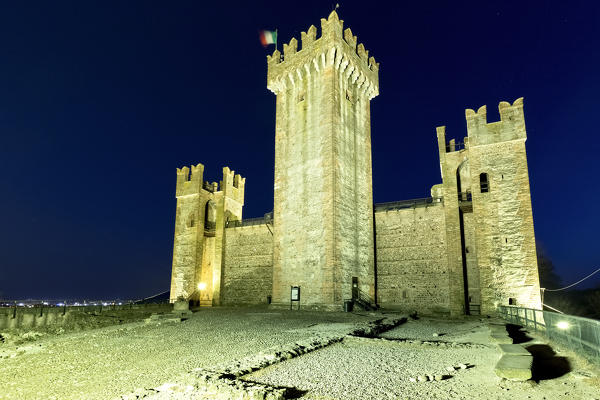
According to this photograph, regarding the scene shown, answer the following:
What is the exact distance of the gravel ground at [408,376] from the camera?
19.6ft

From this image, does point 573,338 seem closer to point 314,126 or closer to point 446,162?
point 446,162

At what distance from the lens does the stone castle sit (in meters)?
22.4

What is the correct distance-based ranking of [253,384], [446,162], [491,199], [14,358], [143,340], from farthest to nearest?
1. [446,162]
2. [491,199]
3. [143,340]
4. [14,358]
5. [253,384]

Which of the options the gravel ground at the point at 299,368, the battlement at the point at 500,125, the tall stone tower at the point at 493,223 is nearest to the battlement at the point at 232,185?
the tall stone tower at the point at 493,223

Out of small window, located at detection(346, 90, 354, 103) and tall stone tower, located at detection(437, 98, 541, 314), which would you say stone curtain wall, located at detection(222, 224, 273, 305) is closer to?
small window, located at detection(346, 90, 354, 103)

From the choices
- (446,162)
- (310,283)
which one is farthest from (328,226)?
(446,162)

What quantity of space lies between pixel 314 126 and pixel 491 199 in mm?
12258

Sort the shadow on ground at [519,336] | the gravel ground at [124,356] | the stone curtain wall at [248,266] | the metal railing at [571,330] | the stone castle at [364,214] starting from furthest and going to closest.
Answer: the stone curtain wall at [248,266] < the stone castle at [364,214] < the shadow on ground at [519,336] < the gravel ground at [124,356] < the metal railing at [571,330]

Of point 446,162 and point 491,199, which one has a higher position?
point 446,162

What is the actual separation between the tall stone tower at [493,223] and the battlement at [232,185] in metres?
19.9

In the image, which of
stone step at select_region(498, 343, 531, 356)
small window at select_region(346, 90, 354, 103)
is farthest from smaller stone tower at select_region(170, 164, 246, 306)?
stone step at select_region(498, 343, 531, 356)

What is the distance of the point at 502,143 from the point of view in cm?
2312

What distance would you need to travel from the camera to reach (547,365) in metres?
7.71

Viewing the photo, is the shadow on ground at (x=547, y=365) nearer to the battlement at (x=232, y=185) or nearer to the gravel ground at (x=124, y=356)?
the gravel ground at (x=124, y=356)
